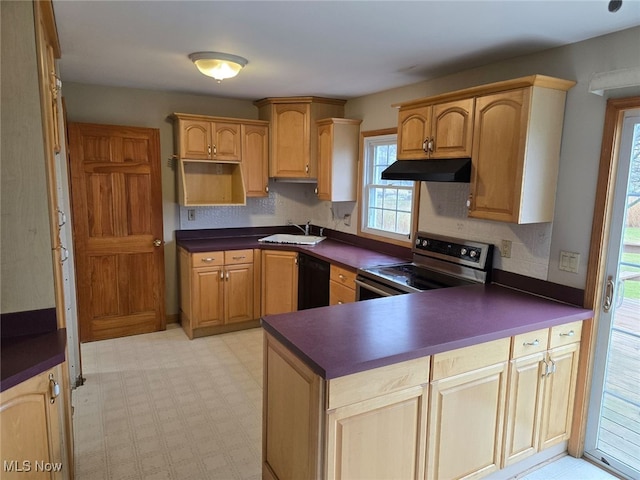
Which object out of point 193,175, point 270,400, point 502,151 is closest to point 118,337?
point 193,175

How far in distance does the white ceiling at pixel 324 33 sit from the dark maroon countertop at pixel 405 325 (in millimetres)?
1484

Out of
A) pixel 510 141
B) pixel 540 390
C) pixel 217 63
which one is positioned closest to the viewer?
pixel 540 390

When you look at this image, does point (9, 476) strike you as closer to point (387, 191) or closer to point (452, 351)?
point (452, 351)

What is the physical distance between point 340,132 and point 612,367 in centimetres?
290

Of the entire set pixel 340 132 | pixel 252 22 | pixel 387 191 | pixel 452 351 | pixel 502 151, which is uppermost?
pixel 252 22

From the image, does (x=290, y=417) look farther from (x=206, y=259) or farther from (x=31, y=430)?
(x=206, y=259)

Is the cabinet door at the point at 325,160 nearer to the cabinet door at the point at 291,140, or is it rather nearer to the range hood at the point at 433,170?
the cabinet door at the point at 291,140

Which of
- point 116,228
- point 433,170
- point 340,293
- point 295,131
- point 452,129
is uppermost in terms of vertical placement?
point 295,131

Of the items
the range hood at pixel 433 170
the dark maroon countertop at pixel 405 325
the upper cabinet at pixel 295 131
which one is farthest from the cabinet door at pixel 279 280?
the dark maroon countertop at pixel 405 325

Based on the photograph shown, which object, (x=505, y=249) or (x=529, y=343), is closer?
(x=529, y=343)

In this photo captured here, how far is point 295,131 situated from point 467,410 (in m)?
3.21

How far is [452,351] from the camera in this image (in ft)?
6.19

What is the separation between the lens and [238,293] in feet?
14.0

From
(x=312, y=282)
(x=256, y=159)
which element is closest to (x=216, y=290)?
(x=312, y=282)
